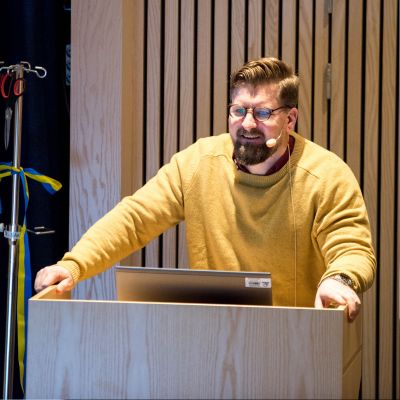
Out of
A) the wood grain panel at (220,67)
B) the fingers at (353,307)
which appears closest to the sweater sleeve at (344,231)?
the fingers at (353,307)

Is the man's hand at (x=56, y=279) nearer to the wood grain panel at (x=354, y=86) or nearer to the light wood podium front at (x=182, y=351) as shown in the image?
the light wood podium front at (x=182, y=351)

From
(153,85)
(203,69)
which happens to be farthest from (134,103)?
(203,69)

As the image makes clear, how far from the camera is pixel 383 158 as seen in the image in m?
3.95

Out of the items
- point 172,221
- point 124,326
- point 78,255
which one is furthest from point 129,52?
point 124,326

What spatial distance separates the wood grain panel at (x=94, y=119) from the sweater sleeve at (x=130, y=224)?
0.78 meters

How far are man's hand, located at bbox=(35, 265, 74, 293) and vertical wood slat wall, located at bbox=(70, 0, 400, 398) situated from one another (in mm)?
1321

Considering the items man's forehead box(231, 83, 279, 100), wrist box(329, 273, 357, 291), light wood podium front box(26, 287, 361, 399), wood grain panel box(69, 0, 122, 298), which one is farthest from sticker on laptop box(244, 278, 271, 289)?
wood grain panel box(69, 0, 122, 298)

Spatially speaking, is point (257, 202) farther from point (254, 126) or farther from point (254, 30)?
point (254, 30)

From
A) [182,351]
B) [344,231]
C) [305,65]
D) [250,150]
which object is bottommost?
[182,351]

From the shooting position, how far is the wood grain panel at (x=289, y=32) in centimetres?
390

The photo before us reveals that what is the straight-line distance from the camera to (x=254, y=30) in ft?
12.9

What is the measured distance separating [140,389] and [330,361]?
1.50 ft

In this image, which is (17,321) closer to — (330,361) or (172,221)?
(172,221)

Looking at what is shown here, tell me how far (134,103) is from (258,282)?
1956mm
